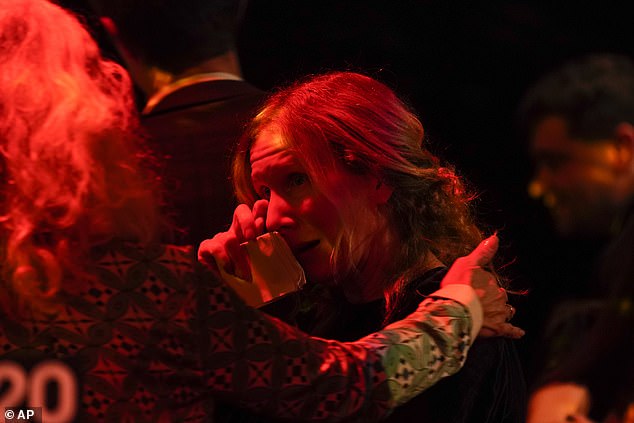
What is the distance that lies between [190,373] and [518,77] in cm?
177

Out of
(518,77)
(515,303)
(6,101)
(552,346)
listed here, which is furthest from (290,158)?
(515,303)

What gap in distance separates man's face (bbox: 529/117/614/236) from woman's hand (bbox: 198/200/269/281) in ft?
2.95

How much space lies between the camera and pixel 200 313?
148cm

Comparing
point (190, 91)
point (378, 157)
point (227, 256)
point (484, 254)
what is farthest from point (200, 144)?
point (484, 254)

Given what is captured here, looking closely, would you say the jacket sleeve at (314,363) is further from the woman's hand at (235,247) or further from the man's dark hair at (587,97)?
the man's dark hair at (587,97)

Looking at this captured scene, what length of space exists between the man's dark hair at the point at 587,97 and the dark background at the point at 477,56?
7 cm

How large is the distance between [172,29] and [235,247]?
0.69 m

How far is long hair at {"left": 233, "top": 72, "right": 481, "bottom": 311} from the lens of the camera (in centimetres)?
198

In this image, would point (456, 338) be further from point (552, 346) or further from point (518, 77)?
point (518, 77)

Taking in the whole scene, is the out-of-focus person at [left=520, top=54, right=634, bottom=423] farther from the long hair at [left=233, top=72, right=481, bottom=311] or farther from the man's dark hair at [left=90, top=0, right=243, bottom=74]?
the man's dark hair at [left=90, top=0, right=243, bottom=74]

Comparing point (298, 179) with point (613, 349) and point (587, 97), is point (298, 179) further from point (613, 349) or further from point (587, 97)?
point (587, 97)

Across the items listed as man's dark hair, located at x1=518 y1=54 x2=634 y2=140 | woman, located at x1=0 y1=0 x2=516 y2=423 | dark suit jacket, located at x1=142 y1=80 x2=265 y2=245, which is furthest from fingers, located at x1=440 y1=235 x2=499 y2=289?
man's dark hair, located at x1=518 y1=54 x2=634 y2=140

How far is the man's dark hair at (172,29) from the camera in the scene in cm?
241

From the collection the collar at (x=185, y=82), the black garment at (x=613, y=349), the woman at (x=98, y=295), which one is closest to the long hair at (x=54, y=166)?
the woman at (x=98, y=295)
